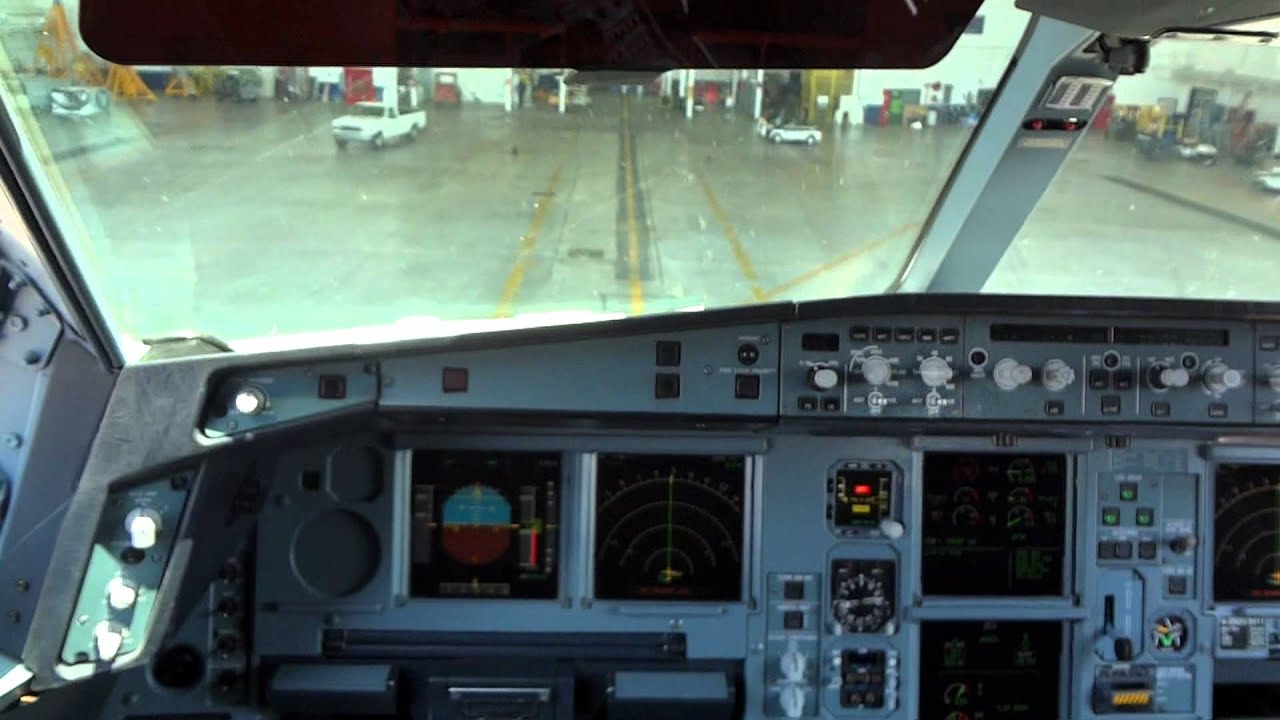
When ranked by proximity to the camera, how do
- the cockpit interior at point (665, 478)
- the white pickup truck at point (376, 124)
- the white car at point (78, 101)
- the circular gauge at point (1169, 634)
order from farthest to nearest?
the circular gauge at point (1169, 634) < the white pickup truck at point (376, 124) < the cockpit interior at point (665, 478) < the white car at point (78, 101)

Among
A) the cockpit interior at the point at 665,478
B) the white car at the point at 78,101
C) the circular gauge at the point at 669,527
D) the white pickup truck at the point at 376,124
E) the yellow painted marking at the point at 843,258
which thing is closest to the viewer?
the white car at the point at 78,101

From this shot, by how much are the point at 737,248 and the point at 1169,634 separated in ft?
6.52

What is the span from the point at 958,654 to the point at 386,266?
2341mm

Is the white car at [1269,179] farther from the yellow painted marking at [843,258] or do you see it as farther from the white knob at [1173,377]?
the yellow painted marking at [843,258]

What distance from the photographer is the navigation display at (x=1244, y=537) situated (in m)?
4.43

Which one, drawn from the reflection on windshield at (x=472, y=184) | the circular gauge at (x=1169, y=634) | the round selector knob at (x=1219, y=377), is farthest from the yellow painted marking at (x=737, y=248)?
the circular gauge at (x=1169, y=634)

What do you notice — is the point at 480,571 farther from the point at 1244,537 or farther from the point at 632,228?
the point at 1244,537

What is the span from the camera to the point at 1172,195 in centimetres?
452

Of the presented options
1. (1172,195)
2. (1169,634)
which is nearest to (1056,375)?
(1172,195)

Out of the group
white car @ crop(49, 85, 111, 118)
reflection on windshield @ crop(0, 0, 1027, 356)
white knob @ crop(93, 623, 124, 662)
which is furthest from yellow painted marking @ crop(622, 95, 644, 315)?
white knob @ crop(93, 623, 124, 662)

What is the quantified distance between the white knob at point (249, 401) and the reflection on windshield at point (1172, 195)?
8.59 feet

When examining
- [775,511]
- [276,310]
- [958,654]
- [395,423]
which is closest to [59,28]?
[276,310]

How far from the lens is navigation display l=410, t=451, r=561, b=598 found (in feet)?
14.0

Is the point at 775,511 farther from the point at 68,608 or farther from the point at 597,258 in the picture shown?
the point at 68,608
